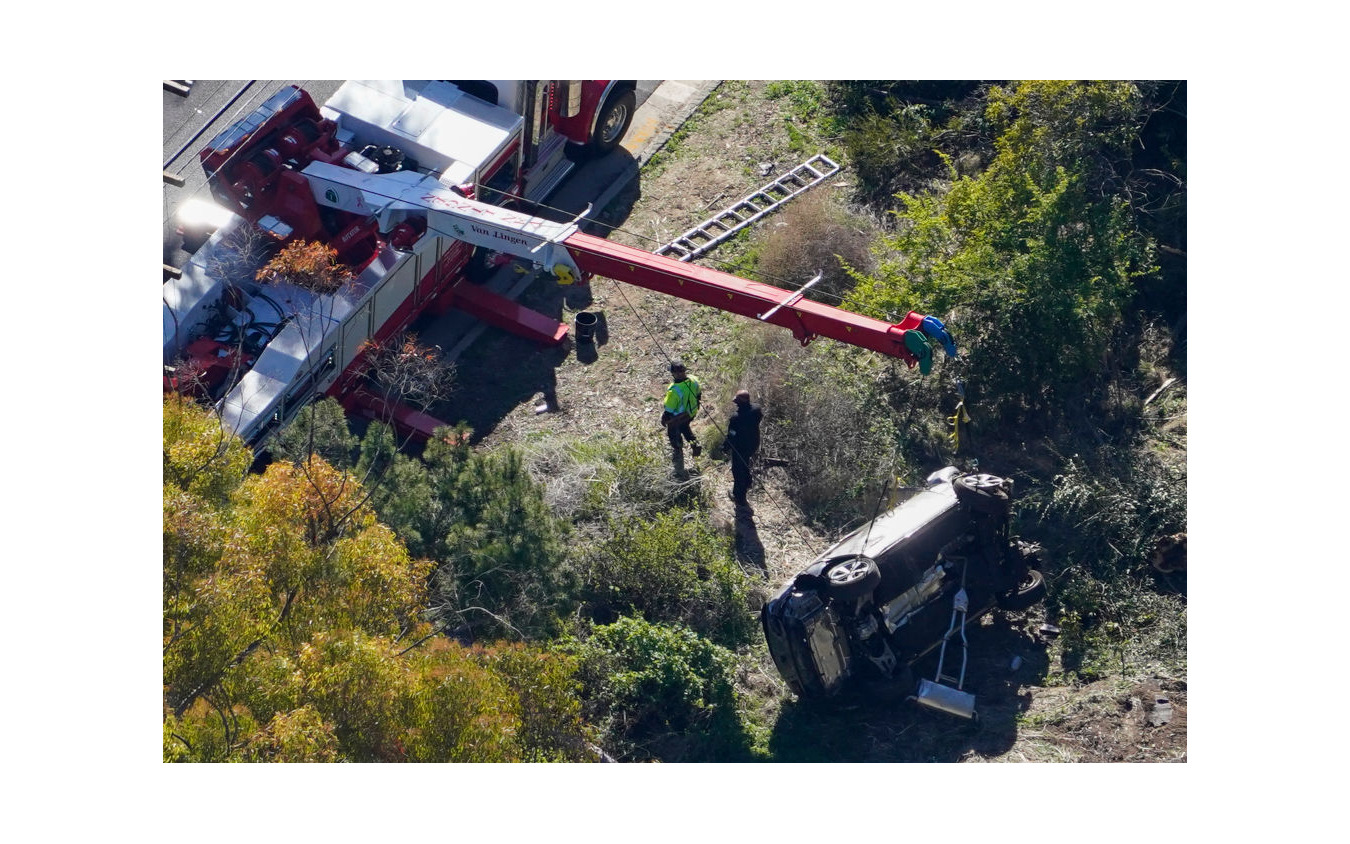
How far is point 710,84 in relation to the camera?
22.3m

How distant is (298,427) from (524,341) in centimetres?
397

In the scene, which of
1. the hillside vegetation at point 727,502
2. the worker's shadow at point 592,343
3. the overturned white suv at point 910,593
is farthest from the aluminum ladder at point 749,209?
the overturned white suv at point 910,593

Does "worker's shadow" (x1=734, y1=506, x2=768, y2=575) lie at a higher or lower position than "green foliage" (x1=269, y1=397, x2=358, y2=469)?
lower

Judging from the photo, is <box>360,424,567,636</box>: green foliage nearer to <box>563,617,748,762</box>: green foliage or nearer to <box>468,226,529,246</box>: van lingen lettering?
<box>563,617,748,762</box>: green foliage

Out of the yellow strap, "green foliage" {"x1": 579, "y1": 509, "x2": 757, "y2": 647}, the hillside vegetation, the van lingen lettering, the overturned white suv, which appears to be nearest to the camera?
the hillside vegetation

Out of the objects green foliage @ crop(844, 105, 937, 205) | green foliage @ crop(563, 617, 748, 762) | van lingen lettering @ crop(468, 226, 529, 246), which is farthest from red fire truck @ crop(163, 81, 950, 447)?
green foliage @ crop(844, 105, 937, 205)

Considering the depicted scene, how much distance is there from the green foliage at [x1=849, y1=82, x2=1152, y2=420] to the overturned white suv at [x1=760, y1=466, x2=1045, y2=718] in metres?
2.49

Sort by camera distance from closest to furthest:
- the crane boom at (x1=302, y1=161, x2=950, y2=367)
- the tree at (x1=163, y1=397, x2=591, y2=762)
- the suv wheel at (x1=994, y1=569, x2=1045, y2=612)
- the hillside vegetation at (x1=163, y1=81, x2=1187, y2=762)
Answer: the tree at (x1=163, y1=397, x2=591, y2=762)
the hillside vegetation at (x1=163, y1=81, x2=1187, y2=762)
the crane boom at (x1=302, y1=161, x2=950, y2=367)
the suv wheel at (x1=994, y1=569, x2=1045, y2=612)

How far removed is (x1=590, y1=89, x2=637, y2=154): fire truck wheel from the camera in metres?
20.4

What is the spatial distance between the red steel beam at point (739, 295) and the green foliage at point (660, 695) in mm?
3313

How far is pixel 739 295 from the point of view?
1414 cm

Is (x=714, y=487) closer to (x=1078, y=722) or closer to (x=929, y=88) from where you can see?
(x=1078, y=722)

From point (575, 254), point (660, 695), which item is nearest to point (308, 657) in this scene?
point (660, 695)

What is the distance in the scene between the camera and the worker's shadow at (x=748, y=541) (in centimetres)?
1557
